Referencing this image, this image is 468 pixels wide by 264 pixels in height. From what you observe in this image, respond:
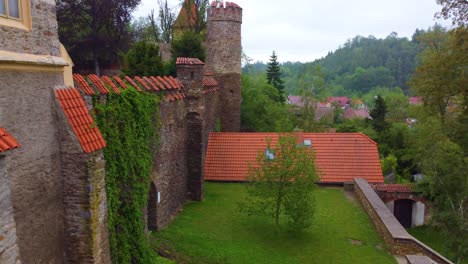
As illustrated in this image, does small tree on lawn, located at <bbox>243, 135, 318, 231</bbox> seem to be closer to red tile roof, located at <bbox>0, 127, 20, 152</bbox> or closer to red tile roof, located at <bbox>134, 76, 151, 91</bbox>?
red tile roof, located at <bbox>134, 76, 151, 91</bbox>

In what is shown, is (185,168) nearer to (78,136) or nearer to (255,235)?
(255,235)

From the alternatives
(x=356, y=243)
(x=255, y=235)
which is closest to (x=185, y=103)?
(x=255, y=235)

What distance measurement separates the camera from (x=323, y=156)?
1988 cm

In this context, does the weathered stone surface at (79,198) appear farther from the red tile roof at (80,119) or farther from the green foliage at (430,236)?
the green foliage at (430,236)

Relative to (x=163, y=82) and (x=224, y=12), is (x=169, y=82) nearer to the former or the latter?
(x=163, y=82)

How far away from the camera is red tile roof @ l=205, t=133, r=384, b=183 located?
19234 mm

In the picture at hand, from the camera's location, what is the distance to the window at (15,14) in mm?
5204

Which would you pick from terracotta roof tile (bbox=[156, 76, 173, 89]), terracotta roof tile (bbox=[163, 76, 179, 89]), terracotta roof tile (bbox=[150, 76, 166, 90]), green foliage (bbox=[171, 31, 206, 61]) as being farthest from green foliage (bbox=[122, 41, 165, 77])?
terracotta roof tile (bbox=[150, 76, 166, 90])

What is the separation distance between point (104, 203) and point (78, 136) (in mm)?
Result: 1266

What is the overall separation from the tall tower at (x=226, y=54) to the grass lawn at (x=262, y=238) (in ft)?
31.3

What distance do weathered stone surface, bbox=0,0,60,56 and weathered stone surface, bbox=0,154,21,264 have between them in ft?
5.85

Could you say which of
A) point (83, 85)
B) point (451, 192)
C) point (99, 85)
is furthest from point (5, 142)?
point (451, 192)

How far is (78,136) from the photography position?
6242mm

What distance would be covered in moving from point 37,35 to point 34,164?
6.03ft
